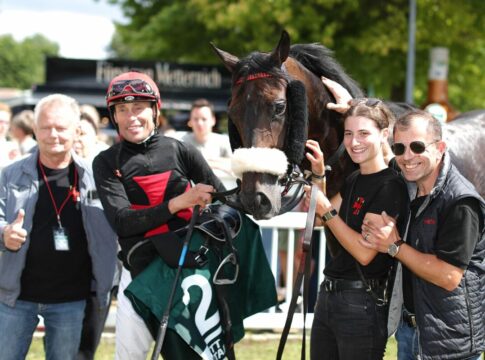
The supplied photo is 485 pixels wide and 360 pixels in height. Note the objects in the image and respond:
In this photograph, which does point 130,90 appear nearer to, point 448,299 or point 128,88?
point 128,88

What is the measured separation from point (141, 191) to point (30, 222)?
0.69 meters

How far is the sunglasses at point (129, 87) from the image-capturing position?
3426 mm

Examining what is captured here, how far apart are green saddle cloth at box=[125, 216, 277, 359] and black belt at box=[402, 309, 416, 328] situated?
25.9 inches

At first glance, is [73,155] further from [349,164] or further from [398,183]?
[398,183]

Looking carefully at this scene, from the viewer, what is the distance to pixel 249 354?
582 centimetres

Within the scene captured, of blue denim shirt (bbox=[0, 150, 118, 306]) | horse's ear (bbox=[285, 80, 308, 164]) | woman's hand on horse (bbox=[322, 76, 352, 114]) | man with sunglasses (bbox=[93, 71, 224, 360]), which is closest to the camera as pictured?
horse's ear (bbox=[285, 80, 308, 164])

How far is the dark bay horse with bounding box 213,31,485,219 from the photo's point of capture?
308cm

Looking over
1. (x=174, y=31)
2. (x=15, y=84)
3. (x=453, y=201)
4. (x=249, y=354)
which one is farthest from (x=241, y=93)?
(x=15, y=84)

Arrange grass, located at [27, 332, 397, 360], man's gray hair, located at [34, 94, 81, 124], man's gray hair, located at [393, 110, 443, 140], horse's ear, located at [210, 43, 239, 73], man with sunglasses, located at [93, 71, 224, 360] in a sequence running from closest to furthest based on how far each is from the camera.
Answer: man's gray hair, located at [393, 110, 443, 140], man with sunglasses, located at [93, 71, 224, 360], horse's ear, located at [210, 43, 239, 73], man's gray hair, located at [34, 94, 81, 124], grass, located at [27, 332, 397, 360]

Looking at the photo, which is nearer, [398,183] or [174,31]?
[398,183]

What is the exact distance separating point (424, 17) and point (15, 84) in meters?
57.2

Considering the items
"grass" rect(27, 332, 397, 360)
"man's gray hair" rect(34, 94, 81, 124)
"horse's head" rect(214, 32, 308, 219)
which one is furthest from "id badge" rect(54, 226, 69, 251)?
"grass" rect(27, 332, 397, 360)

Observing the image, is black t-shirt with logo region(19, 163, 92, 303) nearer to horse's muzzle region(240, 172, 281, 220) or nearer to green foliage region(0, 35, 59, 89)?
horse's muzzle region(240, 172, 281, 220)

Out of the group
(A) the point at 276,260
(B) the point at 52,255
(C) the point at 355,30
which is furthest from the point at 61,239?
(C) the point at 355,30
